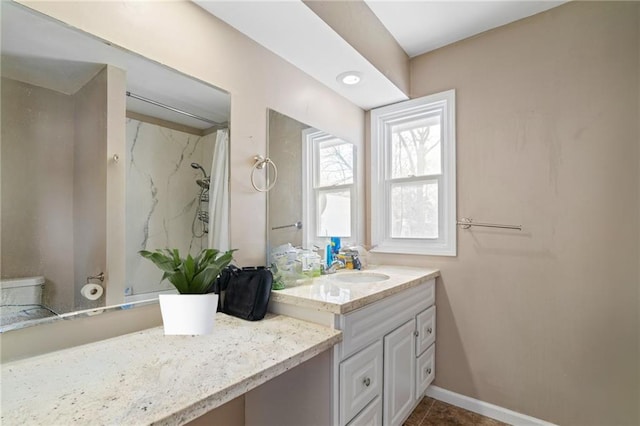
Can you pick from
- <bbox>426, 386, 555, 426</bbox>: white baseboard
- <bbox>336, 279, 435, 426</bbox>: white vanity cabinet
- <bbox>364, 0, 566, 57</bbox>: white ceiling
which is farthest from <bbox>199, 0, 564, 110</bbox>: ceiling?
<bbox>426, 386, 555, 426</bbox>: white baseboard

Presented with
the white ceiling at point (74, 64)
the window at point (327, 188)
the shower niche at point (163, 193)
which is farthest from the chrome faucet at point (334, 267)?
the white ceiling at point (74, 64)

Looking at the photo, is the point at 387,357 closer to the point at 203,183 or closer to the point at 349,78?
the point at 203,183

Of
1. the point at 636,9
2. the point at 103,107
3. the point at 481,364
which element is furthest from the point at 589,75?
the point at 103,107

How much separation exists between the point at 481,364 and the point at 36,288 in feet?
7.63

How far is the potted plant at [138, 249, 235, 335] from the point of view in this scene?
3.64ft

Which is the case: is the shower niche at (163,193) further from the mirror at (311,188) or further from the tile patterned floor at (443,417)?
the tile patterned floor at (443,417)

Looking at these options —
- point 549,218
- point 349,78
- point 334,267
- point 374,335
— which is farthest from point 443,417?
point 349,78

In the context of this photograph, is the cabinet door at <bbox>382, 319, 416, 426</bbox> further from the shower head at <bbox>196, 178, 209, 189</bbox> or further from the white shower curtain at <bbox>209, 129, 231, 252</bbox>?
the shower head at <bbox>196, 178, 209, 189</bbox>

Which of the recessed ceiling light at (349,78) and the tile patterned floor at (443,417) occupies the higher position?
the recessed ceiling light at (349,78)

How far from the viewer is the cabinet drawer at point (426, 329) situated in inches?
75.7

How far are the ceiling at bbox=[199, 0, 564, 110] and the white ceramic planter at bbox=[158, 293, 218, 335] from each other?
1.27 metres

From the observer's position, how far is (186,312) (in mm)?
1118

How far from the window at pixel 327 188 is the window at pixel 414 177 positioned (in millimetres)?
242

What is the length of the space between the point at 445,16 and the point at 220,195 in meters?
1.75
